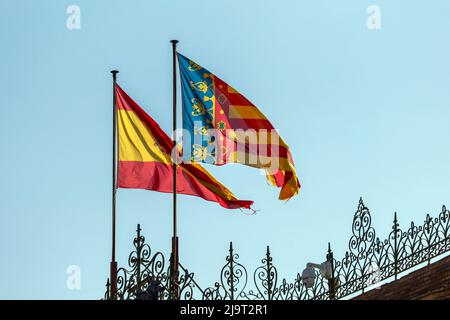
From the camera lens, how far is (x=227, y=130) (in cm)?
2641

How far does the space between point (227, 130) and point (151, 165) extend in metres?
1.60

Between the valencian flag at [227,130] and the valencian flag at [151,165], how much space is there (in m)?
0.50

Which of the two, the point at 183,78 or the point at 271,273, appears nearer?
the point at 271,273

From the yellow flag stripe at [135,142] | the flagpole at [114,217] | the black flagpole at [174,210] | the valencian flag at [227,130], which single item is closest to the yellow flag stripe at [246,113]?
the valencian flag at [227,130]

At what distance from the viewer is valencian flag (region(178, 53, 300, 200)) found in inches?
1022

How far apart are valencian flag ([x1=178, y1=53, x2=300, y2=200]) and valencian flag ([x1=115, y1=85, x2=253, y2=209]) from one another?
Answer: 0.50 m

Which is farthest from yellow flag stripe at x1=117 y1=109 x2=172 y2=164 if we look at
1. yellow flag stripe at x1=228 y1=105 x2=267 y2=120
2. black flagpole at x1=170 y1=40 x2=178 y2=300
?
yellow flag stripe at x1=228 y1=105 x2=267 y2=120

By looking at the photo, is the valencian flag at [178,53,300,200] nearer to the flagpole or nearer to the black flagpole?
the black flagpole

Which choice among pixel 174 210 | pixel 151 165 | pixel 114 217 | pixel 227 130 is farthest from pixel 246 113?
pixel 114 217

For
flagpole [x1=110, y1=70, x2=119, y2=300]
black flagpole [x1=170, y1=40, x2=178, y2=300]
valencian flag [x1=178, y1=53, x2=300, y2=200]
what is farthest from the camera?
valencian flag [x1=178, y1=53, x2=300, y2=200]
